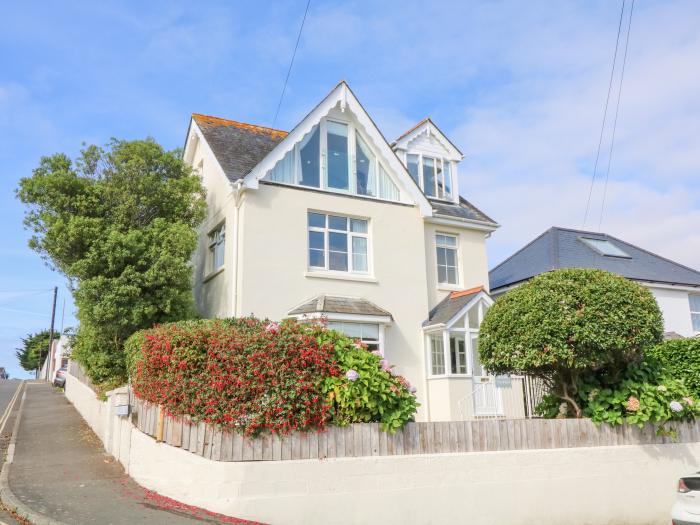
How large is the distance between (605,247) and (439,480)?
19.0 m

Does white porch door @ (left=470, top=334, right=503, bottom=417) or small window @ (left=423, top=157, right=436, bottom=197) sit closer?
white porch door @ (left=470, top=334, right=503, bottom=417)

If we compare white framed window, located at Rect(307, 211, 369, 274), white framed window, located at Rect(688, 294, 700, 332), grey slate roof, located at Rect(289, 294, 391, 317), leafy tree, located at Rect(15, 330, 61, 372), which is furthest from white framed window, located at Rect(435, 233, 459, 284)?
leafy tree, located at Rect(15, 330, 61, 372)

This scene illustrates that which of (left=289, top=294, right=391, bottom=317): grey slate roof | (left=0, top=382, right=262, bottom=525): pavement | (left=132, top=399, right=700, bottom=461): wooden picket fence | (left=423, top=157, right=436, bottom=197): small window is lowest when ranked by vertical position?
(left=0, top=382, right=262, bottom=525): pavement

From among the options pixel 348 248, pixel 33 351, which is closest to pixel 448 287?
pixel 348 248

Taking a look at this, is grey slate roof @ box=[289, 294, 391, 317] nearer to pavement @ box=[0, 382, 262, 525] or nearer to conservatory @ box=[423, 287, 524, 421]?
conservatory @ box=[423, 287, 524, 421]

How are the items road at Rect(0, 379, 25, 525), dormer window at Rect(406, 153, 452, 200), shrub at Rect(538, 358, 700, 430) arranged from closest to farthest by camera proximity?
1. road at Rect(0, 379, 25, 525)
2. shrub at Rect(538, 358, 700, 430)
3. dormer window at Rect(406, 153, 452, 200)

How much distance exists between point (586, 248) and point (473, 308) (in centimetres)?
931

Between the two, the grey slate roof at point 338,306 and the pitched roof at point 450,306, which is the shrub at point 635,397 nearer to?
the pitched roof at point 450,306

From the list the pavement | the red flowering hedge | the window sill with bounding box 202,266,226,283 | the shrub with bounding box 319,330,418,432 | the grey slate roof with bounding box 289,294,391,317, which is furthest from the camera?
the window sill with bounding box 202,266,226,283

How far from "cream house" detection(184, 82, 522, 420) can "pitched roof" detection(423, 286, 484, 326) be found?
0.06 metres

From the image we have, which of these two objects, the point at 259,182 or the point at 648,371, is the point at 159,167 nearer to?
the point at 259,182

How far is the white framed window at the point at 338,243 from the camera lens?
55.1ft

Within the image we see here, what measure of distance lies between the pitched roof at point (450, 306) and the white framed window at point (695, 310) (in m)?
11.9

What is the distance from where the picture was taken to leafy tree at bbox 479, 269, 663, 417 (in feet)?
33.5
